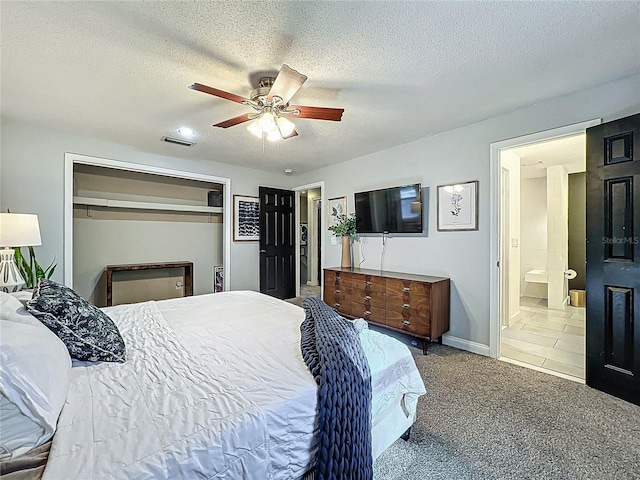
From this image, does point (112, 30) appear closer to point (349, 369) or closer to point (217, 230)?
point (349, 369)

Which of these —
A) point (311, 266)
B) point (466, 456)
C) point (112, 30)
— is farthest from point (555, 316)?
point (112, 30)

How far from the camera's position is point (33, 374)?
92 centimetres

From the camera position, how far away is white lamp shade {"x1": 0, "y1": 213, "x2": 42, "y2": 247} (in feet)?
7.99

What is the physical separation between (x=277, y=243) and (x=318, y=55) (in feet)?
12.3

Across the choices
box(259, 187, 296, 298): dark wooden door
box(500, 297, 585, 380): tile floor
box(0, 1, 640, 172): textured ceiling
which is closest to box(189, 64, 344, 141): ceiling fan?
box(0, 1, 640, 172): textured ceiling

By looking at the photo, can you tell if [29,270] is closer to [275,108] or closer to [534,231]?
[275,108]

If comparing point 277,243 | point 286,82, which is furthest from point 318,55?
point 277,243

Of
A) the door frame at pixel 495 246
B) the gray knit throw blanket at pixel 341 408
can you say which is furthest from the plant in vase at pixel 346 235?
the gray knit throw blanket at pixel 341 408

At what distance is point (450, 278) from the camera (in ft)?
11.0

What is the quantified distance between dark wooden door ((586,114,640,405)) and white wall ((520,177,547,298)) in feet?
13.1

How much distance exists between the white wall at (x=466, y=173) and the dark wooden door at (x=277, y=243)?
74.0 inches

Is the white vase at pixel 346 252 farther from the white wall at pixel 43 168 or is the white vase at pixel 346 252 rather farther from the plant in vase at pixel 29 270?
the plant in vase at pixel 29 270

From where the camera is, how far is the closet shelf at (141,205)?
4039 mm

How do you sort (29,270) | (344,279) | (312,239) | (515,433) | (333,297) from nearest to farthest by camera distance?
(515,433), (29,270), (344,279), (333,297), (312,239)
